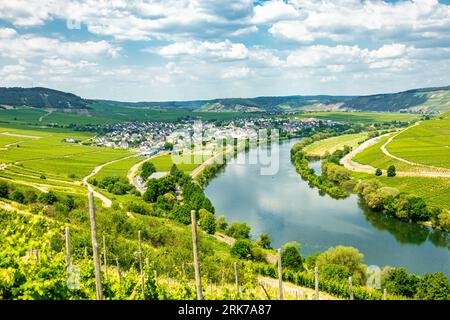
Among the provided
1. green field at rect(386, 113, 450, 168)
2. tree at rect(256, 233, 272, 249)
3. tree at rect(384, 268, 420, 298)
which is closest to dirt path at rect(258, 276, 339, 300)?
tree at rect(384, 268, 420, 298)

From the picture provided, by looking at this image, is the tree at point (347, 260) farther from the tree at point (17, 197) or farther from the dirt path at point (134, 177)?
the dirt path at point (134, 177)

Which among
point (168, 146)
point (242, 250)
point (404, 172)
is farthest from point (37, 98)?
point (242, 250)

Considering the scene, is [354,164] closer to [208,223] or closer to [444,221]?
[444,221]

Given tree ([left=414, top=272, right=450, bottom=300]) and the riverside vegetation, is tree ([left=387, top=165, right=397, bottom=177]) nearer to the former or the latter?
the riverside vegetation

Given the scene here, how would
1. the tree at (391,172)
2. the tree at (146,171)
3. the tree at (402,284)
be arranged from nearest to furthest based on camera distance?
1. the tree at (402,284)
2. the tree at (391,172)
3. the tree at (146,171)

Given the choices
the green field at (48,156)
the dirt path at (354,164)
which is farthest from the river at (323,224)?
the green field at (48,156)

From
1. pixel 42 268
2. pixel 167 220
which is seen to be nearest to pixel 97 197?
pixel 167 220
